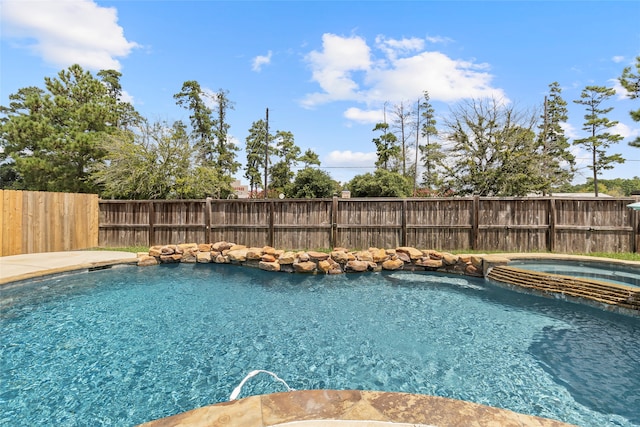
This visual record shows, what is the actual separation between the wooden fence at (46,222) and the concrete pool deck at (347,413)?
31.3 ft

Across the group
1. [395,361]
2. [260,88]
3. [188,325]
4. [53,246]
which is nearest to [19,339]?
[188,325]

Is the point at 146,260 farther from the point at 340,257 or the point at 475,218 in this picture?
the point at 475,218

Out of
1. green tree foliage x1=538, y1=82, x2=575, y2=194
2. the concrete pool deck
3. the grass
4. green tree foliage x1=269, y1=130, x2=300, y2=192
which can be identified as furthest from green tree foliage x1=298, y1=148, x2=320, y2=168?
the concrete pool deck

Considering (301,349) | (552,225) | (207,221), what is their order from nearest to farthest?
(301,349) < (552,225) < (207,221)

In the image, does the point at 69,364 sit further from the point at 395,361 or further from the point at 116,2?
the point at 116,2

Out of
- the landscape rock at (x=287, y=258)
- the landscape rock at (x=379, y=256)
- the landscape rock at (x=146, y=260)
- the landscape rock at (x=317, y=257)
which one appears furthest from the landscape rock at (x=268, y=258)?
the landscape rock at (x=146, y=260)

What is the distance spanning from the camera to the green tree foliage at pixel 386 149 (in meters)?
23.9

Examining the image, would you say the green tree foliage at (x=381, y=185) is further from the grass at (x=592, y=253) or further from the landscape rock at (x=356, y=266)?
the landscape rock at (x=356, y=266)

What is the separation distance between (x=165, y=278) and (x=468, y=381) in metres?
6.17

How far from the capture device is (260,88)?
1219 cm

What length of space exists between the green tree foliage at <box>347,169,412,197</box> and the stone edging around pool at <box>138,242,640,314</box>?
10015 millimetres

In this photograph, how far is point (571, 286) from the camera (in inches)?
201

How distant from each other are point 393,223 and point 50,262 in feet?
27.8

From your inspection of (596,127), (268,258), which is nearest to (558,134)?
(596,127)
